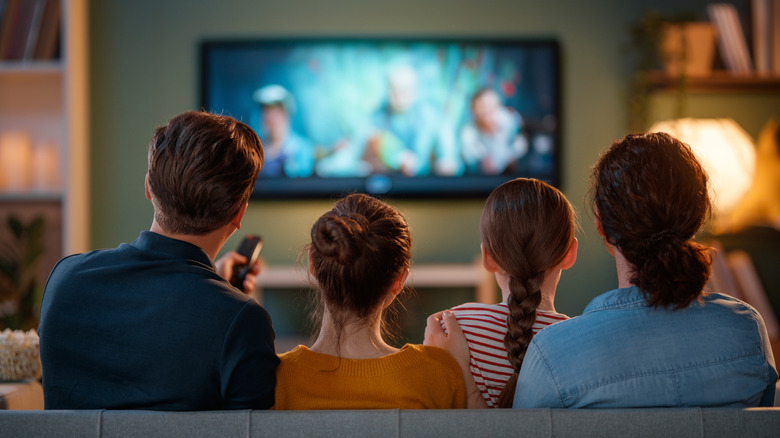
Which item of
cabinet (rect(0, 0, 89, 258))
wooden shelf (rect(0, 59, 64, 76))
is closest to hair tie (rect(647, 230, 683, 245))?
cabinet (rect(0, 0, 89, 258))

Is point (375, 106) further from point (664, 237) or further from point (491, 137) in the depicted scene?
point (664, 237)

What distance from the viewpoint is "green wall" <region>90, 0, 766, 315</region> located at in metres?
3.44

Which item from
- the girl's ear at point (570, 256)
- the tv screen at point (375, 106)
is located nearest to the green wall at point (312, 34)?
the tv screen at point (375, 106)

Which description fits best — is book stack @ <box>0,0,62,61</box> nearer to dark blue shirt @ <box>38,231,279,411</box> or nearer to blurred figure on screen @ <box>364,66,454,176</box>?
blurred figure on screen @ <box>364,66,454,176</box>

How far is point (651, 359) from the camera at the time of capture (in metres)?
0.93

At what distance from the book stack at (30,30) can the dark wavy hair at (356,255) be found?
8.90 feet

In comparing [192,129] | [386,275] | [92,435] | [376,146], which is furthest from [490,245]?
[376,146]

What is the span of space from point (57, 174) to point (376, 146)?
1584 mm

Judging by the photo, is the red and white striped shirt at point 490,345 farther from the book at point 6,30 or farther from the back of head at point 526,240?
the book at point 6,30

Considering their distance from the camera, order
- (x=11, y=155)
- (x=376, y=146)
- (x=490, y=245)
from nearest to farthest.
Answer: (x=490, y=245) → (x=11, y=155) → (x=376, y=146)

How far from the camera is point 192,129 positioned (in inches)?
40.7

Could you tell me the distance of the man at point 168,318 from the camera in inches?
37.1

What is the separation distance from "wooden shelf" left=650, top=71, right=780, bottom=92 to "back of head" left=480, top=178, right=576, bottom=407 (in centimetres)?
245

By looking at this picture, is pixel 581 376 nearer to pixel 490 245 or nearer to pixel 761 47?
pixel 490 245
